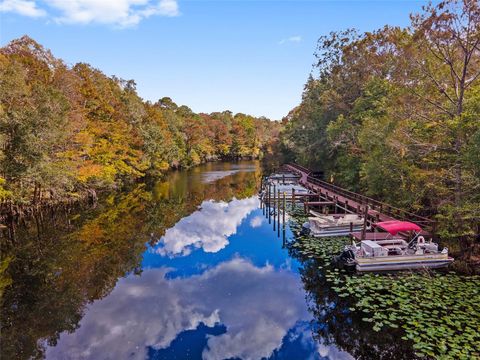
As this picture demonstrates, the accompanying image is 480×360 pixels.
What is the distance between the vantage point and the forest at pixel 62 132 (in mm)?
20781

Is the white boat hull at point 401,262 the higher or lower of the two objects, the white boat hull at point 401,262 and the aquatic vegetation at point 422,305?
the higher

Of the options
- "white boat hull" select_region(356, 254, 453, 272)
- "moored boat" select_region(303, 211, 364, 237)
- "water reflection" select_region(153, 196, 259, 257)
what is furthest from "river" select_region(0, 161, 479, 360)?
"white boat hull" select_region(356, 254, 453, 272)

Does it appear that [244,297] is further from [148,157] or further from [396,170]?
[148,157]

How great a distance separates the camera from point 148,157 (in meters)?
50.0

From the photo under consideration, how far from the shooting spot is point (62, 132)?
23.2 metres

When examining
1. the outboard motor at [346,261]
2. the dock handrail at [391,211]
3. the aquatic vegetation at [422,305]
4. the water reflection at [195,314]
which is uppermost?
the dock handrail at [391,211]

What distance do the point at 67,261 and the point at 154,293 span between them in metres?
6.64

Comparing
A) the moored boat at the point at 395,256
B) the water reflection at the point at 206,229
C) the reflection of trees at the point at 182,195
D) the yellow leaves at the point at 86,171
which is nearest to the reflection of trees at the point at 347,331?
Answer: the moored boat at the point at 395,256

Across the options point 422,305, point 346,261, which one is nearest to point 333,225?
point 346,261

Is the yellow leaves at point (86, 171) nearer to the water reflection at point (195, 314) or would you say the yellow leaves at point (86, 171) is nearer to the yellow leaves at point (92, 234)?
the yellow leaves at point (92, 234)

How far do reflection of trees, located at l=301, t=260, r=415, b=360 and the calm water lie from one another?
7.6 inches

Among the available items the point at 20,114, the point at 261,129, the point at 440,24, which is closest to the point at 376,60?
the point at 440,24

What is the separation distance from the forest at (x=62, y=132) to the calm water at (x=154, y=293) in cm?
371

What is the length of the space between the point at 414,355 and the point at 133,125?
4731cm
